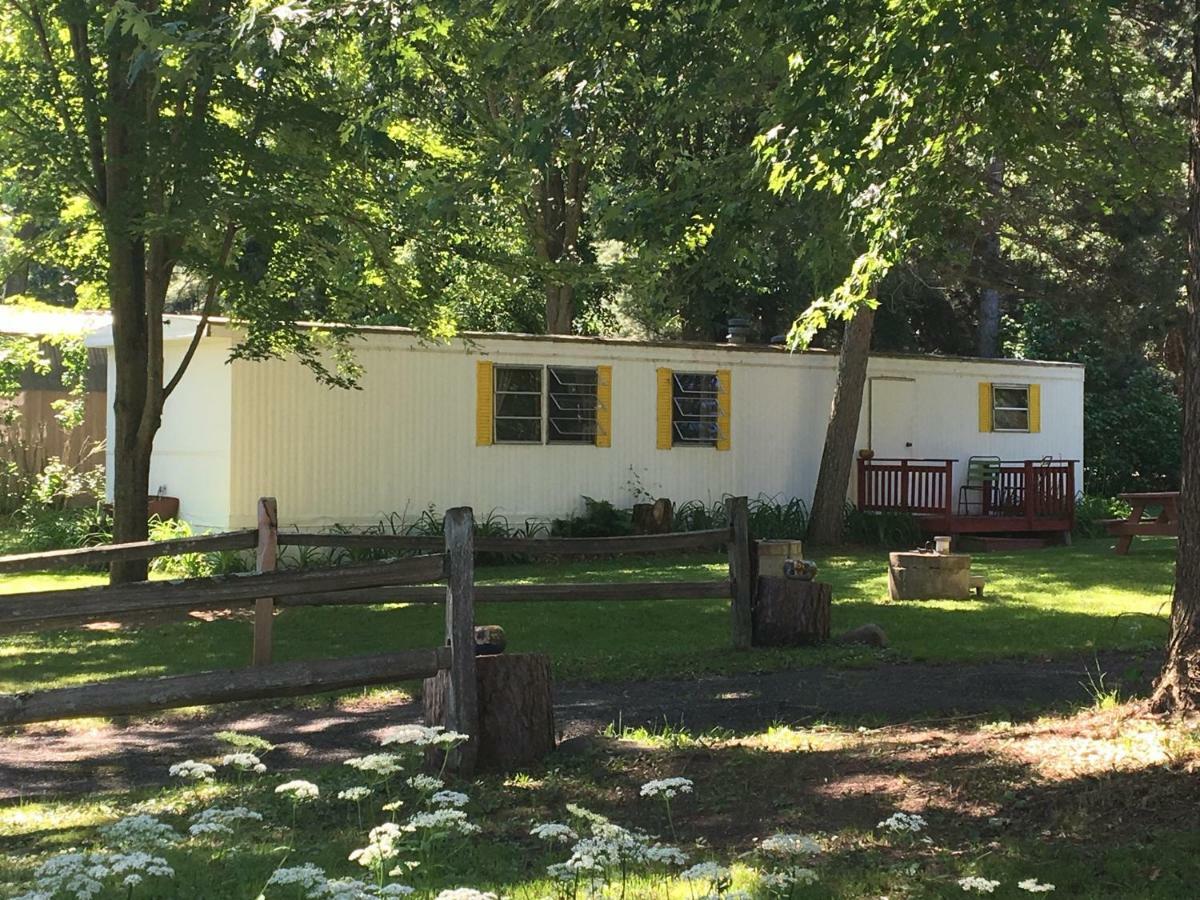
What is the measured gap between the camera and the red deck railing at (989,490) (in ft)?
59.0

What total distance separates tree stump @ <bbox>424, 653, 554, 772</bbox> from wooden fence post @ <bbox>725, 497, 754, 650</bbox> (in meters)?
3.56

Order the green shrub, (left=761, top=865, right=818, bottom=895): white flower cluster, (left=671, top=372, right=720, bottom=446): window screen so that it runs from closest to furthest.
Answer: (left=761, top=865, right=818, bottom=895): white flower cluster, (left=671, top=372, right=720, bottom=446): window screen, the green shrub

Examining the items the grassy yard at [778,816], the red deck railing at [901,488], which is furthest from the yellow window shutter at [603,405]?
the grassy yard at [778,816]

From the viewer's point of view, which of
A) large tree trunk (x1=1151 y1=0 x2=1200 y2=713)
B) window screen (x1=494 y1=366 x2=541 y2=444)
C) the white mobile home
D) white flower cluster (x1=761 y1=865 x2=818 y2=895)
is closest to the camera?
white flower cluster (x1=761 y1=865 x2=818 y2=895)

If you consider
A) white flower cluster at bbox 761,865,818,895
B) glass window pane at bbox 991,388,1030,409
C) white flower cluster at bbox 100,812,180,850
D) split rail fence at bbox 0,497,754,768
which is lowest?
white flower cluster at bbox 761,865,818,895

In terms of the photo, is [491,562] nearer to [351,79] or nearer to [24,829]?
[351,79]

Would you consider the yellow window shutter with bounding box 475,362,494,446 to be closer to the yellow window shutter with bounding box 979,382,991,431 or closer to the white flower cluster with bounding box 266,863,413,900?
the yellow window shutter with bounding box 979,382,991,431

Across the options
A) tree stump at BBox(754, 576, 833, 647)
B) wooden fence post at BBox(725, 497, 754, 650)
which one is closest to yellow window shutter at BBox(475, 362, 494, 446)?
wooden fence post at BBox(725, 497, 754, 650)

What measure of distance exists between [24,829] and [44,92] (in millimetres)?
8421

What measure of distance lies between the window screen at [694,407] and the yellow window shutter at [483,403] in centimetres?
271

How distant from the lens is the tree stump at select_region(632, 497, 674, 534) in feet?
53.8

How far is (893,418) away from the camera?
19172mm

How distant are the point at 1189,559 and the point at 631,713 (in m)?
2.95

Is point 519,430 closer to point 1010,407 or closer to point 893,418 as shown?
point 893,418
